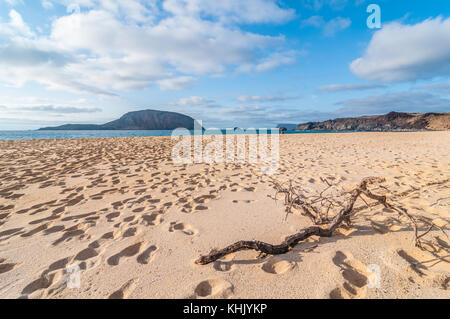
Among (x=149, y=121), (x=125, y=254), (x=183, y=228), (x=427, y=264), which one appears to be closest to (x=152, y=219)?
(x=183, y=228)

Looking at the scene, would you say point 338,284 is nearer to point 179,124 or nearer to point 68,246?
point 68,246

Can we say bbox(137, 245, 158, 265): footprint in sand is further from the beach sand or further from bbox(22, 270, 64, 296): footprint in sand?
bbox(22, 270, 64, 296): footprint in sand

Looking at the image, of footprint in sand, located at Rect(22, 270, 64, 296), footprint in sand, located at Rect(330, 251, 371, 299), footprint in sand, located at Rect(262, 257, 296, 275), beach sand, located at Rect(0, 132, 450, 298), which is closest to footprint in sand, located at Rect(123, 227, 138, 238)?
beach sand, located at Rect(0, 132, 450, 298)

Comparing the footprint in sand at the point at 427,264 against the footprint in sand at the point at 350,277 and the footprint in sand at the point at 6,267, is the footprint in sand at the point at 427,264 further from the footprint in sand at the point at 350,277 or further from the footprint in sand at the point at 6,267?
the footprint in sand at the point at 6,267

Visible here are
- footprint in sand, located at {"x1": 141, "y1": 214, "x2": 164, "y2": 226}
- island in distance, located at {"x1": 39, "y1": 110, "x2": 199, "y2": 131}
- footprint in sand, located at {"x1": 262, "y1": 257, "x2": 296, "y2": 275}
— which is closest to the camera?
footprint in sand, located at {"x1": 262, "y1": 257, "x2": 296, "y2": 275}

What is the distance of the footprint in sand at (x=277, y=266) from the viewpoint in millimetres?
1813

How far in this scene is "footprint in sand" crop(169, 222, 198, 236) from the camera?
2.58 meters

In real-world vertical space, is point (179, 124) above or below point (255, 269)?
above

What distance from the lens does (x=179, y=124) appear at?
124 metres

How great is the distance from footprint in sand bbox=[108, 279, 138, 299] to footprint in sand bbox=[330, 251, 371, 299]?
167 cm

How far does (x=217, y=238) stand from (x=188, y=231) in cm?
45

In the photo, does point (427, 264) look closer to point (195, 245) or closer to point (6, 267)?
point (195, 245)
